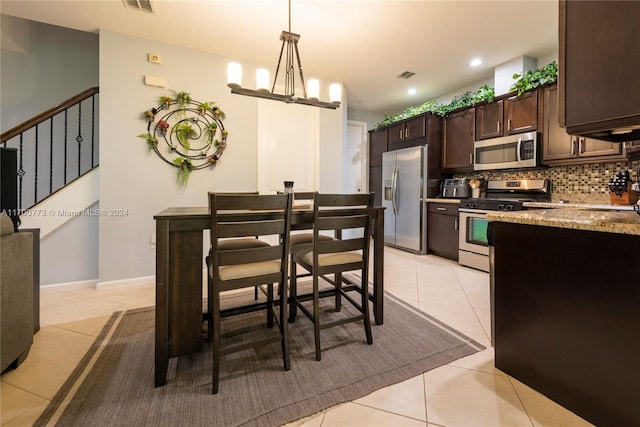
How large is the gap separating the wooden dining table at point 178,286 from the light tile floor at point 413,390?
1.81 feet

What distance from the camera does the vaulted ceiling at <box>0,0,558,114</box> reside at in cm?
252

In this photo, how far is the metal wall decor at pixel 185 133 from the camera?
10.2 feet

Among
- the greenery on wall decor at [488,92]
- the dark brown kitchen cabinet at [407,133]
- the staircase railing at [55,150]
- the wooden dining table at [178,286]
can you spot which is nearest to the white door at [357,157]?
the greenery on wall decor at [488,92]

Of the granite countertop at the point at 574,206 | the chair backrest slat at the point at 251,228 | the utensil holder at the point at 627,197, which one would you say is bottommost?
the chair backrest slat at the point at 251,228

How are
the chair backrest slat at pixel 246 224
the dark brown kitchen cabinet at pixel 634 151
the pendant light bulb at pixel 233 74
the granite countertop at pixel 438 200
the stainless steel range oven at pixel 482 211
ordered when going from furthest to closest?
the granite countertop at pixel 438 200 → the stainless steel range oven at pixel 482 211 → the dark brown kitchen cabinet at pixel 634 151 → the pendant light bulb at pixel 233 74 → the chair backrest slat at pixel 246 224

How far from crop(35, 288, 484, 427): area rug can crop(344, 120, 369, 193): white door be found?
3928 millimetres

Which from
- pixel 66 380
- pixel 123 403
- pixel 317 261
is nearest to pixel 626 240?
pixel 317 261

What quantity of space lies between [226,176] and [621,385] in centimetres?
351

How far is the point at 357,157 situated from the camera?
18.9ft

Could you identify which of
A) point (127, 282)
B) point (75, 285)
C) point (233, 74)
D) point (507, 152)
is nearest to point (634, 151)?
point (507, 152)

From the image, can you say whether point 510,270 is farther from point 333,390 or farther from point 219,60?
point 219,60

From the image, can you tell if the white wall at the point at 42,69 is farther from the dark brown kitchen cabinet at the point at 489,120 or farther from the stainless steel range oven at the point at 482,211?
the stainless steel range oven at the point at 482,211

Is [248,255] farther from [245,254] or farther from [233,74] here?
[233,74]

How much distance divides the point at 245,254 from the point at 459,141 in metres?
3.84
